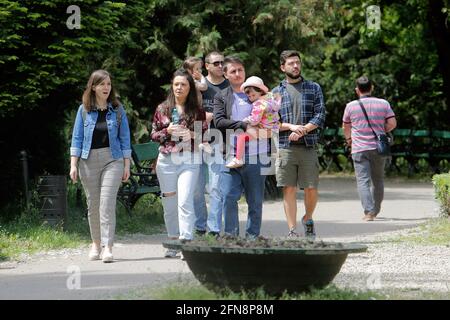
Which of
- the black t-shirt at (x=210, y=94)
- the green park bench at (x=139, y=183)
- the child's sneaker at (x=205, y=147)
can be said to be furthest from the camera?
the green park bench at (x=139, y=183)

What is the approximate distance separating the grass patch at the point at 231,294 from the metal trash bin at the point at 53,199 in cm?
555

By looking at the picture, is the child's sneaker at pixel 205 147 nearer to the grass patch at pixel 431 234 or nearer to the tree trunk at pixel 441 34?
the grass patch at pixel 431 234

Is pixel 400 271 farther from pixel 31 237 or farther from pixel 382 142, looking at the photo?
pixel 382 142

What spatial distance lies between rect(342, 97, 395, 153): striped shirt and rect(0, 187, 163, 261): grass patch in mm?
3217

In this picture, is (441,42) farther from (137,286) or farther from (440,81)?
(137,286)

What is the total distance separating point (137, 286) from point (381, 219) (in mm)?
8241

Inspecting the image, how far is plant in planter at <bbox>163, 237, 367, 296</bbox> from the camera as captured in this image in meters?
7.78

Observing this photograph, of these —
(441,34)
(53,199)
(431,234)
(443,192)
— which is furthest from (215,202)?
(441,34)

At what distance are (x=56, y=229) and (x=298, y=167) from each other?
321 centimetres

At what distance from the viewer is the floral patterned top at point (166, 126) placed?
38.0ft

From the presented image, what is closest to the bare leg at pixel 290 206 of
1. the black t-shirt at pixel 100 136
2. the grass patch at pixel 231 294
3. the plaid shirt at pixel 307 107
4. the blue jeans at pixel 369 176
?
the plaid shirt at pixel 307 107

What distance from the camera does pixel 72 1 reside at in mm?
13547

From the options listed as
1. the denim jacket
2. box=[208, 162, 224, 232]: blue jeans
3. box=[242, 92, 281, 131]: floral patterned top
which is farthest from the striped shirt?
the denim jacket

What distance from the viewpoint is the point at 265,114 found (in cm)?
1152
